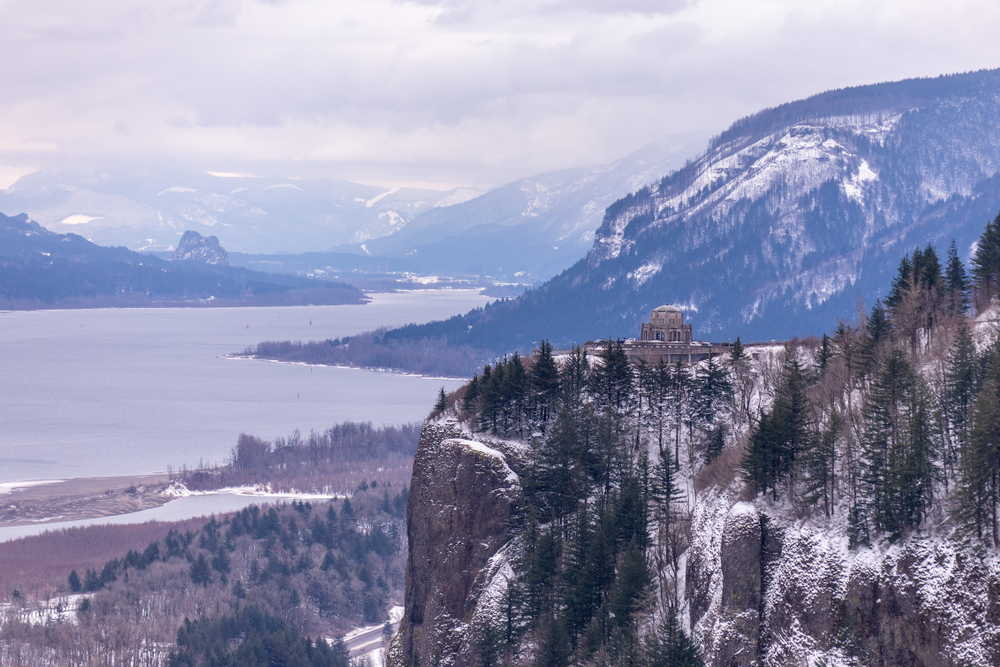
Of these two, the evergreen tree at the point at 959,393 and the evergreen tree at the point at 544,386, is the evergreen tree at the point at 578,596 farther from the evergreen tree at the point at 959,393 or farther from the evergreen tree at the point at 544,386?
the evergreen tree at the point at 959,393

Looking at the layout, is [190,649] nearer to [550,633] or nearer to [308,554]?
[308,554]

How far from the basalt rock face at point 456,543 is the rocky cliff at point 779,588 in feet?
0.29

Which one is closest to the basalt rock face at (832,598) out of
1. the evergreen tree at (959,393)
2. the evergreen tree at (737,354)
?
the evergreen tree at (959,393)

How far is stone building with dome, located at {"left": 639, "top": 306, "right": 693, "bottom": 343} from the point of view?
101 meters

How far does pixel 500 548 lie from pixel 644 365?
17658mm

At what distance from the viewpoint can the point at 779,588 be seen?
52.6 meters

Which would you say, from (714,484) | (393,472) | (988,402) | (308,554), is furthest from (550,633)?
(393,472)

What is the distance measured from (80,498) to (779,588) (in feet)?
440

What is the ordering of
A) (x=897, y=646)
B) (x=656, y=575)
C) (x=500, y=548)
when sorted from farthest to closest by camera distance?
(x=500, y=548), (x=656, y=575), (x=897, y=646)

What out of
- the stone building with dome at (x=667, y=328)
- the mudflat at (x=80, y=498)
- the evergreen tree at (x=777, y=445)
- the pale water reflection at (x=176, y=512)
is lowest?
the pale water reflection at (x=176, y=512)

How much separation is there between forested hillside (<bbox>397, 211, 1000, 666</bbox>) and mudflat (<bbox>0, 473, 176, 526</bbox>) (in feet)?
307

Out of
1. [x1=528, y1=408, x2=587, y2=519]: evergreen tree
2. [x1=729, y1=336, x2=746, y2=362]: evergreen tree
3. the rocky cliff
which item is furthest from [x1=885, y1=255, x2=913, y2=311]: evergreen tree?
[x1=528, y1=408, x2=587, y2=519]: evergreen tree

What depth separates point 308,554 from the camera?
14025cm

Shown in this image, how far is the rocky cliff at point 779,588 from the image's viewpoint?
4650cm
